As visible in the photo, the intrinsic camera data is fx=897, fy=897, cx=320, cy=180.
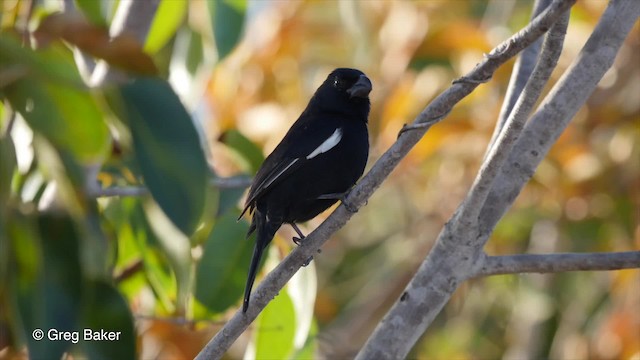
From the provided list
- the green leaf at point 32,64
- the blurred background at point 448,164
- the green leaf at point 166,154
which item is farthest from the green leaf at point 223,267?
the green leaf at point 32,64

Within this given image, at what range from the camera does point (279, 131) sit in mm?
5238

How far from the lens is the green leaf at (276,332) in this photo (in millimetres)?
3354

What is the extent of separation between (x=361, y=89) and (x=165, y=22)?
91 cm

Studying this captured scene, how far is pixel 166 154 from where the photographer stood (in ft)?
5.92

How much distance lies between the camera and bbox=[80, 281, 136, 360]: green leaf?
6.62 feet

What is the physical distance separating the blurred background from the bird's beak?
702mm

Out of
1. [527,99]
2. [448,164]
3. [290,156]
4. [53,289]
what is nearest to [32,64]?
[53,289]

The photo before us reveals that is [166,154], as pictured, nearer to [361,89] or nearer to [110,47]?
[110,47]

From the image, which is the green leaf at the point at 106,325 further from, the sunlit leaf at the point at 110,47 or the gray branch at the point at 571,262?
the gray branch at the point at 571,262

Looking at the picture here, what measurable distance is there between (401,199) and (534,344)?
1635mm

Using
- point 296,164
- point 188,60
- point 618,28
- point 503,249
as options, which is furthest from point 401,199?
point 618,28

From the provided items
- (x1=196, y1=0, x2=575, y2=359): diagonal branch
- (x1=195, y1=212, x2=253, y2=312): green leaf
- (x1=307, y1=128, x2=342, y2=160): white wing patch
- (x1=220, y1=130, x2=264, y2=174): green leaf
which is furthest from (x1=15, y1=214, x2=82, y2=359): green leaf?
(x1=307, y1=128, x2=342, y2=160): white wing patch

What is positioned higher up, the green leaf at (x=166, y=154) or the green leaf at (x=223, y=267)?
the green leaf at (x=166, y=154)

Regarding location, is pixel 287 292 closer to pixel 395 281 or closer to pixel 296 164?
pixel 296 164
